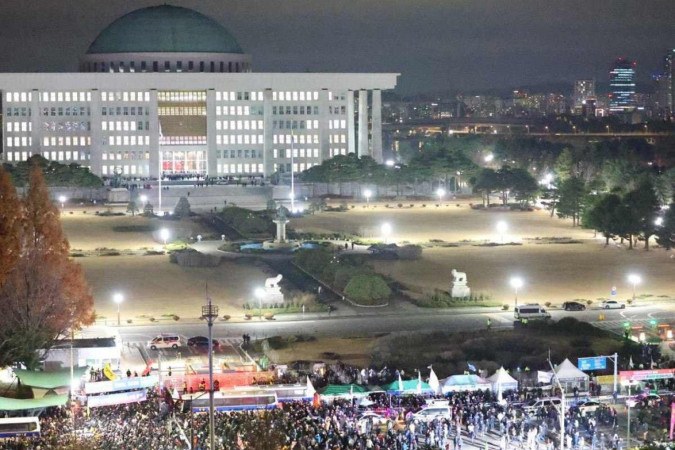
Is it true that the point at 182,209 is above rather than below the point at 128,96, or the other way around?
below

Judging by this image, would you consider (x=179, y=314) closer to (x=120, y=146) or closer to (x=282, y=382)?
(x=282, y=382)

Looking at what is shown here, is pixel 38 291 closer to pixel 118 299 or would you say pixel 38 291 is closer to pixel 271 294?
pixel 118 299

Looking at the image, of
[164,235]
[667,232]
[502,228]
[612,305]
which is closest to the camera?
[612,305]

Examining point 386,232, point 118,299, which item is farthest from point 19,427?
point 386,232

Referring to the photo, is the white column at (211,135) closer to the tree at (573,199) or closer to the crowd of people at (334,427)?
the tree at (573,199)

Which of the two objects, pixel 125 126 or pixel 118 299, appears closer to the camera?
pixel 118 299

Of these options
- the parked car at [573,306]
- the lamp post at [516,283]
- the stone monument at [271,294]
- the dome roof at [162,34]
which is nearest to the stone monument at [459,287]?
the lamp post at [516,283]

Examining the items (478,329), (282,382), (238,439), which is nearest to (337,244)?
(478,329)
